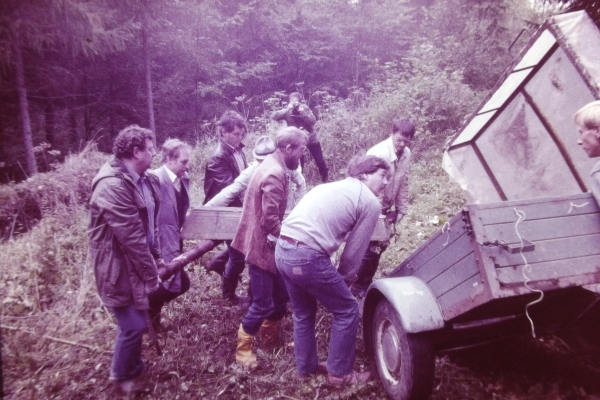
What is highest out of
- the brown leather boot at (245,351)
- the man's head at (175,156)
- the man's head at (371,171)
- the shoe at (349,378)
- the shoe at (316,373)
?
the man's head at (175,156)

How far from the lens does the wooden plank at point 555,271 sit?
6.49 ft

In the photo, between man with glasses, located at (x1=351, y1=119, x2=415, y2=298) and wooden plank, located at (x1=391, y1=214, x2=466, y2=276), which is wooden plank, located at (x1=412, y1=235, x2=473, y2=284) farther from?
man with glasses, located at (x1=351, y1=119, x2=415, y2=298)

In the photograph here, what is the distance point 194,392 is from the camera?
315cm

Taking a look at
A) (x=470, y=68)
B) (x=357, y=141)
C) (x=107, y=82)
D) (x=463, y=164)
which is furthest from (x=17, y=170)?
(x=470, y=68)

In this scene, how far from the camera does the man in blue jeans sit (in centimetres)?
266

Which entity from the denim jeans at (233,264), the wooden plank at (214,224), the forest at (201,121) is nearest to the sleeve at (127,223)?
the wooden plank at (214,224)

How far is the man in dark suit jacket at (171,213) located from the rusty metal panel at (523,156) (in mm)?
3635

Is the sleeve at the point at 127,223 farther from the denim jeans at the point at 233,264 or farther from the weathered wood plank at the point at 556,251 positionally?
the weathered wood plank at the point at 556,251

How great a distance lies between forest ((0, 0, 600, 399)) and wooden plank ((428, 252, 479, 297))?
3.23 feet

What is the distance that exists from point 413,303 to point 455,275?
353 millimetres

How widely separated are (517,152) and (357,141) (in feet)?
20.2

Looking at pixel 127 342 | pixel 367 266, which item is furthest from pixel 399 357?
pixel 127 342

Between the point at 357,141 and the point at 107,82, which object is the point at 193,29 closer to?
the point at 107,82

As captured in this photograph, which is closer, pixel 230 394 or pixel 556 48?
pixel 230 394
